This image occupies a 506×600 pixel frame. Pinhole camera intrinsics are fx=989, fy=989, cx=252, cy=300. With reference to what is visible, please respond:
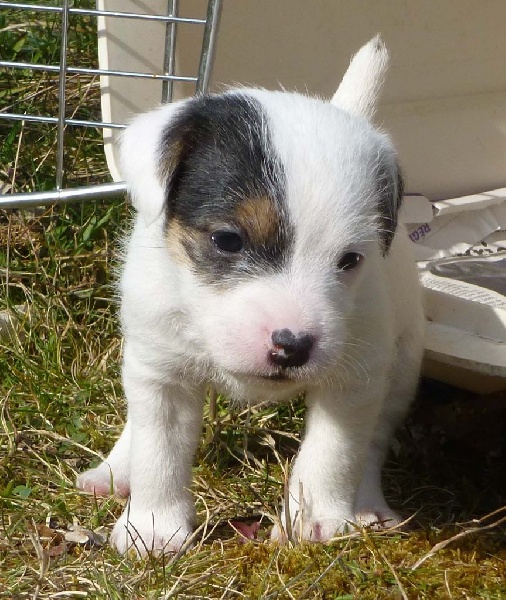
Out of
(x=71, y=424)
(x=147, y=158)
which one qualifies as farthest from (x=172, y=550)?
(x=147, y=158)

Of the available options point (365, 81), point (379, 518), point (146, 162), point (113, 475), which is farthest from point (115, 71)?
point (379, 518)

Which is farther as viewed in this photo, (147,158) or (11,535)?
→ (11,535)

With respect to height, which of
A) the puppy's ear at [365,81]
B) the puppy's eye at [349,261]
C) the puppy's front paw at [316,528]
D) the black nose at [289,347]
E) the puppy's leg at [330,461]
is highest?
the puppy's ear at [365,81]

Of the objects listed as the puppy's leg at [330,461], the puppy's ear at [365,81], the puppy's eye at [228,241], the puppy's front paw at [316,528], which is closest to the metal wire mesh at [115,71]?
the puppy's ear at [365,81]

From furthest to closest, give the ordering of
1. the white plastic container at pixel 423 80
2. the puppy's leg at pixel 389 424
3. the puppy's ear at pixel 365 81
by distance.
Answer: the white plastic container at pixel 423 80
the puppy's leg at pixel 389 424
the puppy's ear at pixel 365 81

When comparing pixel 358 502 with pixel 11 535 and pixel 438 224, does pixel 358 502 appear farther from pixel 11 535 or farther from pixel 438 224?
pixel 438 224

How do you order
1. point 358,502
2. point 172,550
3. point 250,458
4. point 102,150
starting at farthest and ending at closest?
point 102,150 → point 250,458 → point 358,502 → point 172,550

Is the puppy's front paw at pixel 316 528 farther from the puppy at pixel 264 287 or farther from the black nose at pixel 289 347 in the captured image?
the black nose at pixel 289 347
